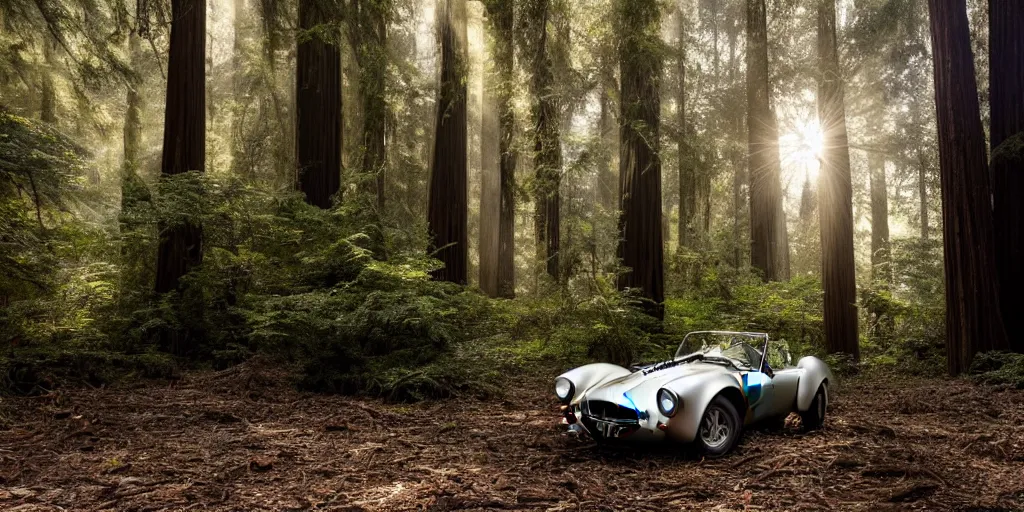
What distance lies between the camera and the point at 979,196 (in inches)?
386

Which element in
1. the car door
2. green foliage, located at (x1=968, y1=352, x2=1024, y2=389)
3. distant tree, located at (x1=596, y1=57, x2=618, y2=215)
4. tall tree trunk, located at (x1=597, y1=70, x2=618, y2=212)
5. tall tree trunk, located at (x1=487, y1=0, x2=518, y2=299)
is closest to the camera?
the car door

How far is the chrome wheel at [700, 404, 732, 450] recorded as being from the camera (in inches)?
215

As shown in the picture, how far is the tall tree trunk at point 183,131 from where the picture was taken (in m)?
10.0

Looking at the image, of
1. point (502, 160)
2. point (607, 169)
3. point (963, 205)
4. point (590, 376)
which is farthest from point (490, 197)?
point (590, 376)

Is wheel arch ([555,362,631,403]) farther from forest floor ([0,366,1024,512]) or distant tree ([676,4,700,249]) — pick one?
distant tree ([676,4,700,249])

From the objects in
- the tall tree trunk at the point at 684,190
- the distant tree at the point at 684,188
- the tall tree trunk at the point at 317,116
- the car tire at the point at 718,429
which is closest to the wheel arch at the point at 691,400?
the car tire at the point at 718,429

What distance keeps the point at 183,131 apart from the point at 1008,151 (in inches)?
521

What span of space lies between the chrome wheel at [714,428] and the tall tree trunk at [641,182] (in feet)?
20.5

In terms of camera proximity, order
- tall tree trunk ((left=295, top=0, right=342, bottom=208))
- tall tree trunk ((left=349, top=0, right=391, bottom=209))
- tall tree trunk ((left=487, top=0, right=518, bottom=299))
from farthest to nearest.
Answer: tall tree trunk ((left=487, top=0, right=518, bottom=299))
tall tree trunk ((left=295, top=0, right=342, bottom=208))
tall tree trunk ((left=349, top=0, right=391, bottom=209))

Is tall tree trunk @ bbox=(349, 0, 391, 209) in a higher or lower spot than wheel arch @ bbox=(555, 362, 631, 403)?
higher

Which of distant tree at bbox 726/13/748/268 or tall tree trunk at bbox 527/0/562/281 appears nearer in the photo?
tall tree trunk at bbox 527/0/562/281

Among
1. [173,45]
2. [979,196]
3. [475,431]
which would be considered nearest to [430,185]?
[173,45]

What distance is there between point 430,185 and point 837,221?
8.70 meters

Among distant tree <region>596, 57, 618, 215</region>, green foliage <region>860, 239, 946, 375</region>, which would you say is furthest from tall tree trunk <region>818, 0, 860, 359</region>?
distant tree <region>596, 57, 618, 215</region>
